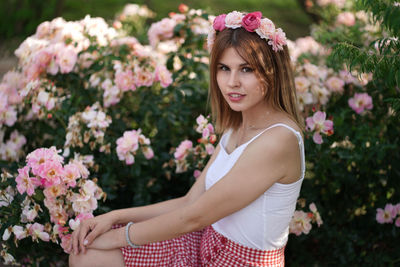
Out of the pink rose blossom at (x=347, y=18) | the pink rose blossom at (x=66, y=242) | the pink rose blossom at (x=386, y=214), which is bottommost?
the pink rose blossom at (x=386, y=214)

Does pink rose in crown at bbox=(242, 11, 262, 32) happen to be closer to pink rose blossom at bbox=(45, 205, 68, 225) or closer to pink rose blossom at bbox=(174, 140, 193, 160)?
pink rose blossom at bbox=(174, 140, 193, 160)

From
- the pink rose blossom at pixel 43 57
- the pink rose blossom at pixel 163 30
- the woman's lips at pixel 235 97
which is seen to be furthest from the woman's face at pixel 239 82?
the pink rose blossom at pixel 43 57

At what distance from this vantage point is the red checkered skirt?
179cm

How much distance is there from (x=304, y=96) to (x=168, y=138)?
0.87 m

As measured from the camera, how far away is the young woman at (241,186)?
1650mm

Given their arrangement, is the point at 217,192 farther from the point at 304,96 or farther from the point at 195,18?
the point at 195,18

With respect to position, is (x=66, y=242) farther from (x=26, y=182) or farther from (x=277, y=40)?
(x=277, y=40)

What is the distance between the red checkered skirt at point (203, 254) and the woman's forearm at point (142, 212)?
0.14 m

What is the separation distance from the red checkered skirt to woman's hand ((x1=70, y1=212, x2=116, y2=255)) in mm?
119

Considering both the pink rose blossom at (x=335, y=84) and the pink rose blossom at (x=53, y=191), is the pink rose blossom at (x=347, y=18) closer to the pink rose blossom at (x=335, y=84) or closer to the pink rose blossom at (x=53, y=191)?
the pink rose blossom at (x=335, y=84)

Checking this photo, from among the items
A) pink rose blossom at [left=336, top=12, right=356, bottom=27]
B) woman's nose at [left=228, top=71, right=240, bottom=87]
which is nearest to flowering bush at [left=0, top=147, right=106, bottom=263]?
woman's nose at [left=228, top=71, right=240, bottom=87]

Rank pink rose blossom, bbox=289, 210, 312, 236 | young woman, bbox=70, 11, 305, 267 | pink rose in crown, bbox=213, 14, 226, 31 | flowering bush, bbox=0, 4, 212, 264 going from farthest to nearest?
flowering bush, bbox=0, 4, 212, 264, pink rose blossom, bbox=289, 210, 312, 236, pink rose in crown, bbox=213, 14, 226, 31, young woman, bbox=70, 11, 305, 267

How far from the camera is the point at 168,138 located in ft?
9.41

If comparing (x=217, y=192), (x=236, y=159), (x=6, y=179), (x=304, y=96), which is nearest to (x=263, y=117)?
(x=236, y=159)
